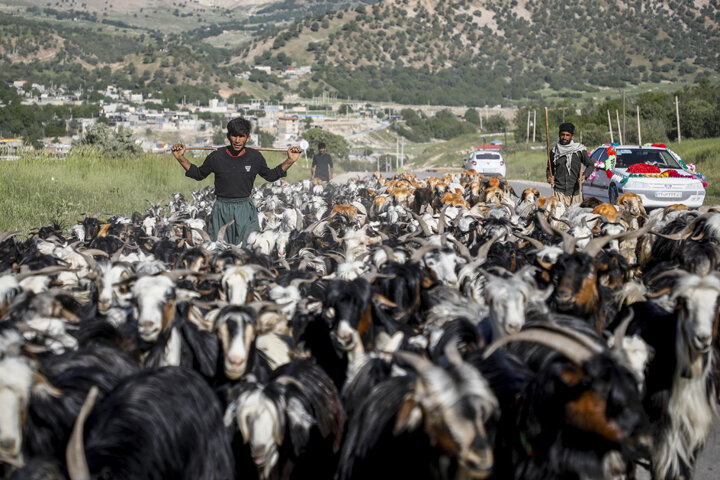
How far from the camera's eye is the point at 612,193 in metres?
16.4

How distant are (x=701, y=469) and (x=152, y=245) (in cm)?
646

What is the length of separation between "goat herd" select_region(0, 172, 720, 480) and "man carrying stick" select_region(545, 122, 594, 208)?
12.2 feet

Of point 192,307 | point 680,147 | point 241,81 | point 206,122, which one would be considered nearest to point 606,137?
point 680,147

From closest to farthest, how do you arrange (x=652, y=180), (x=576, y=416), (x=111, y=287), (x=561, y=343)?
(x=576, y=416) → (x=561, y=343) → (x=111, y=287) → (x=652, y=180)

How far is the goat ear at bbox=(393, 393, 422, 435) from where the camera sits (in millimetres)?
3297

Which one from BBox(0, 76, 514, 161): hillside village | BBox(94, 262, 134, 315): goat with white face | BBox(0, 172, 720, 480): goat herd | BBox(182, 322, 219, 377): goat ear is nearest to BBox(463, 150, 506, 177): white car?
BBox(0, 172, 720, 480): goat herd

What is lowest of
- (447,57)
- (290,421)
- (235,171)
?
(290,421)

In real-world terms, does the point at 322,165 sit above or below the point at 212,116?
below

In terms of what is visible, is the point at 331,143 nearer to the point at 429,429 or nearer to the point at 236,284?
the point at 236,284

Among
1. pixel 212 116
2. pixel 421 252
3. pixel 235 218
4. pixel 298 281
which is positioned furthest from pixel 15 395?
pixel 212 116

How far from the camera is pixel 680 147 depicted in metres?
31.5

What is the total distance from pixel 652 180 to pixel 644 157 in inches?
71.0

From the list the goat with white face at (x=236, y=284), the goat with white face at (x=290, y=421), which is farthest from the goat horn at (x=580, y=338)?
the goat with white face at (x=236, y=284)

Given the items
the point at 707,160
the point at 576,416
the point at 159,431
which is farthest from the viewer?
the point at 707,160
